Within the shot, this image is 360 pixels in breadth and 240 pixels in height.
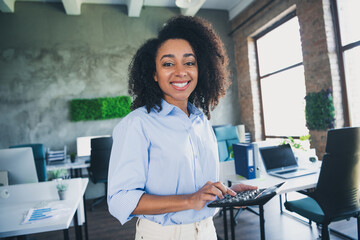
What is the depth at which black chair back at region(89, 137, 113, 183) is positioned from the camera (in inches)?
157

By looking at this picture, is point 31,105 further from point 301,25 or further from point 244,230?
point 301,25

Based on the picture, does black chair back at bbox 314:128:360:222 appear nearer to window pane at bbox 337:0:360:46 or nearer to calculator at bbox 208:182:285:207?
calculator at bbox 208:182:285:207

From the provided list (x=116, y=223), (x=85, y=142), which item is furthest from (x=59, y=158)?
(x=116, y=223)

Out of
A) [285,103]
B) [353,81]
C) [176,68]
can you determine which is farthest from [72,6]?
[353,81]

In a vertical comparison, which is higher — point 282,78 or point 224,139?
point 282,78

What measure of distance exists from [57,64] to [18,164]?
13.9 ft

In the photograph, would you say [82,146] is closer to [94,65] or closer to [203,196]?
[94,65]

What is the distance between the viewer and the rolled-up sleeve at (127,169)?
75 cm

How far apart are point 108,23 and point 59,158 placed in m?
3.32

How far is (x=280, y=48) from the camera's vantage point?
207 inches

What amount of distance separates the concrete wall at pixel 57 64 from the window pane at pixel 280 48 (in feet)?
9.67

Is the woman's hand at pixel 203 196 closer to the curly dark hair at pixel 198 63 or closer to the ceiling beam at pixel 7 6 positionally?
the curly dark hair at pixel 198 63

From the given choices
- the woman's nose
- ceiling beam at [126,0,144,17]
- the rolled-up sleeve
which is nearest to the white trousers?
the rolled-up sleeve

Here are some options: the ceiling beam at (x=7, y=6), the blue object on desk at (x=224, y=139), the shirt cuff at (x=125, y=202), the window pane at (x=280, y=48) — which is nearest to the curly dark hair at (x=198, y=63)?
the shirt cuff at (x=125, y=202)
